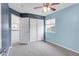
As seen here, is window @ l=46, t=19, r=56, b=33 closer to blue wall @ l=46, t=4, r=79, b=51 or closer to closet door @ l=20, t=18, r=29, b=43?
blue wall @ l=46, t=4, r=79, b=51

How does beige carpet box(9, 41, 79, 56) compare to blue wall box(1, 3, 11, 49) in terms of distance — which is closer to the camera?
blue wall box(1, 3, 11, 49)

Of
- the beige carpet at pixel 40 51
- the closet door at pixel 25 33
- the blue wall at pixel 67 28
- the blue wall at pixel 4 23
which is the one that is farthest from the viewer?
the closet door at pixel 25 33

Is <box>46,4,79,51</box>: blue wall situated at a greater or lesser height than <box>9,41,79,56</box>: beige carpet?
greater

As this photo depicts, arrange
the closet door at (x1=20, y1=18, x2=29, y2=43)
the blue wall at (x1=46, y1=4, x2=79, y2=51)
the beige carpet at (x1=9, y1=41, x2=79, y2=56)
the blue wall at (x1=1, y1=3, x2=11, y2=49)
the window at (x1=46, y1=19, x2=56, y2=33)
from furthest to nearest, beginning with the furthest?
the closet door at (x1=20, y1=18, x2=29, y2=43) → the window at (x1=46, y1=19, x2=56, y2=33) → the blue wall at (x1=46, y1=4, x2=79, y2=51) → the beige carpet at (x1=9, y1=41, x2=79, y2=56) → the blue wall at (x1=1, y1=3, x2=11, y2=49)

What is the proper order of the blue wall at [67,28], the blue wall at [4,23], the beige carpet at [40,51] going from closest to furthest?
1. the blue wall at [4,23]
2. the beige carpet at [40,51]
3. the blue wall at [67,28]

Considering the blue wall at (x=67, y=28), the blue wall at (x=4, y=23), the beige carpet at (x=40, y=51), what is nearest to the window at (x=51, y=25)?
the blue wall at (x=67, y=28)

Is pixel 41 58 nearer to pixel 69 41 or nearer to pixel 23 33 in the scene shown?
pixel 69 41

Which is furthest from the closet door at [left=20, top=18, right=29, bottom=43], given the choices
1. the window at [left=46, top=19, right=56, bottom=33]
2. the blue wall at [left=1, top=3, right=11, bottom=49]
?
the blue wall at [left=1, top=3, right=11, bottom=49]

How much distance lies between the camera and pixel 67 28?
13.4ft

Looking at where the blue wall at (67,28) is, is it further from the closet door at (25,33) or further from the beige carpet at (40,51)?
the closet door at (25,33)

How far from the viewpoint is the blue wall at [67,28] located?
3.63m

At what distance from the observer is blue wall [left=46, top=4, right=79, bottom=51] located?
11.9ft

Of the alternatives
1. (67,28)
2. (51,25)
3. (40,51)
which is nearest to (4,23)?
(40,51)

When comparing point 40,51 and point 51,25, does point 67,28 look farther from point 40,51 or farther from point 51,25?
point 40,51
